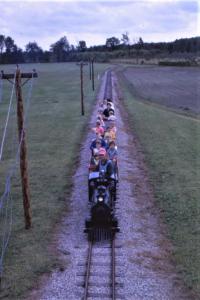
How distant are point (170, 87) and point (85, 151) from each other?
47.4 m

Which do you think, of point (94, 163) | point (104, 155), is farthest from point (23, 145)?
point (94, 163)

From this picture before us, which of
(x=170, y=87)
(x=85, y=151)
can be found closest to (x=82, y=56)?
(x=170, y=87)

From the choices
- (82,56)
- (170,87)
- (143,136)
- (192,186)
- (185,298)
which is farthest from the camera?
(82,56)

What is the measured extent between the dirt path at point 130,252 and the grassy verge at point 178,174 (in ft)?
1.36

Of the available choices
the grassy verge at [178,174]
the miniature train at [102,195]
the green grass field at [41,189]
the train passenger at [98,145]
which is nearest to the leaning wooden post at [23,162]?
the green grass field at [41,189]

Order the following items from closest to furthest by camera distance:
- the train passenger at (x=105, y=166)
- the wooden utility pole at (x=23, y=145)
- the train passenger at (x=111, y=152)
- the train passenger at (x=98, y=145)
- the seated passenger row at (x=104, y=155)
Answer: the wooden utility pole at (x=23, y=145) → the train passenger at (x=105, y=166) → the seated passenger row at (x=104, y=155) → the train passenger at (x=111, y=152) → the train passenger at (x=98, y=145)

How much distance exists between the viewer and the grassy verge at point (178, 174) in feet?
42.1

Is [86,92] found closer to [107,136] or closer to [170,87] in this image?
[170,87]

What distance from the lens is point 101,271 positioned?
38.6 ft

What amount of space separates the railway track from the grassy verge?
178 centimetres

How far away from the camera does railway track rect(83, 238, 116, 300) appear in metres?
10.8

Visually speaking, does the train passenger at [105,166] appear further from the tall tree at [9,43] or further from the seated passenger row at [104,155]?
the tall tree at [9,43]

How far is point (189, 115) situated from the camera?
40938mm

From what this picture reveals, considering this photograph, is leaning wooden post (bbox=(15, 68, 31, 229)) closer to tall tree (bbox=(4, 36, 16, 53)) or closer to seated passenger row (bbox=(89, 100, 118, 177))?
seated passenger row (bbox=(89, 100, 118, 177))
